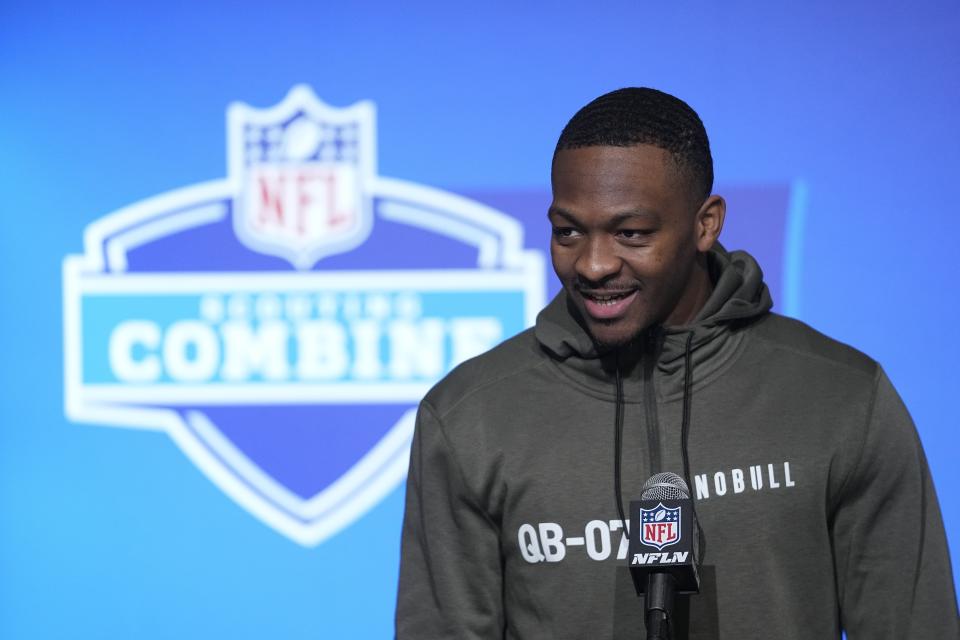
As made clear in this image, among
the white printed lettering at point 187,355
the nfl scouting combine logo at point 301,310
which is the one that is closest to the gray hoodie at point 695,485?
the nfl scouting combine logo at point 301,310

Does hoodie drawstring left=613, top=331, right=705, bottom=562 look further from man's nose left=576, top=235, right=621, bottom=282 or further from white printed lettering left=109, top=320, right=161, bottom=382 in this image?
white printed lettering left=109, top=320, right=161, bottom=382

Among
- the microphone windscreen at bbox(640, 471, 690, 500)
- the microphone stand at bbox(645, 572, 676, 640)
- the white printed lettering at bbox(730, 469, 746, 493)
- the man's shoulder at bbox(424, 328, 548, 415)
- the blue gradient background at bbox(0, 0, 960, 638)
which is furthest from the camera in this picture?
the blue gradient background at bbox(0, 0, 960, 638)

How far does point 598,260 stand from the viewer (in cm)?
123

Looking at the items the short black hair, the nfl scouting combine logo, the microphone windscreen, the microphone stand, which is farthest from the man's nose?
the nfl scouting combine logo

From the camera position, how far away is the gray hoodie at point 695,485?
4.11 feet

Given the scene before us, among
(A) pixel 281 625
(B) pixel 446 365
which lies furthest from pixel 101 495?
(B) pixel 446 365

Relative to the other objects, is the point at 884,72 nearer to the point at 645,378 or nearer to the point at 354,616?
the point at 645,378

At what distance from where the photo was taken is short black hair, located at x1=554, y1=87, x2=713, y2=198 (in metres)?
1.27

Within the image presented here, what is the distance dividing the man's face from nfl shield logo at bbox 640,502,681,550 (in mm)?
212

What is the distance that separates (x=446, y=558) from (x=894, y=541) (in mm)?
479

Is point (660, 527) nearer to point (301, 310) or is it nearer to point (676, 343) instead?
point (676, 343)

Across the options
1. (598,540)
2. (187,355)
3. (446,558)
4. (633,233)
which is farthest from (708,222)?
(187,355)

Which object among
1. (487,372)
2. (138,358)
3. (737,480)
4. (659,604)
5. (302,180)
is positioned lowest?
(659,604)

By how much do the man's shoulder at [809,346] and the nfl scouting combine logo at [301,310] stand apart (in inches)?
42.5
